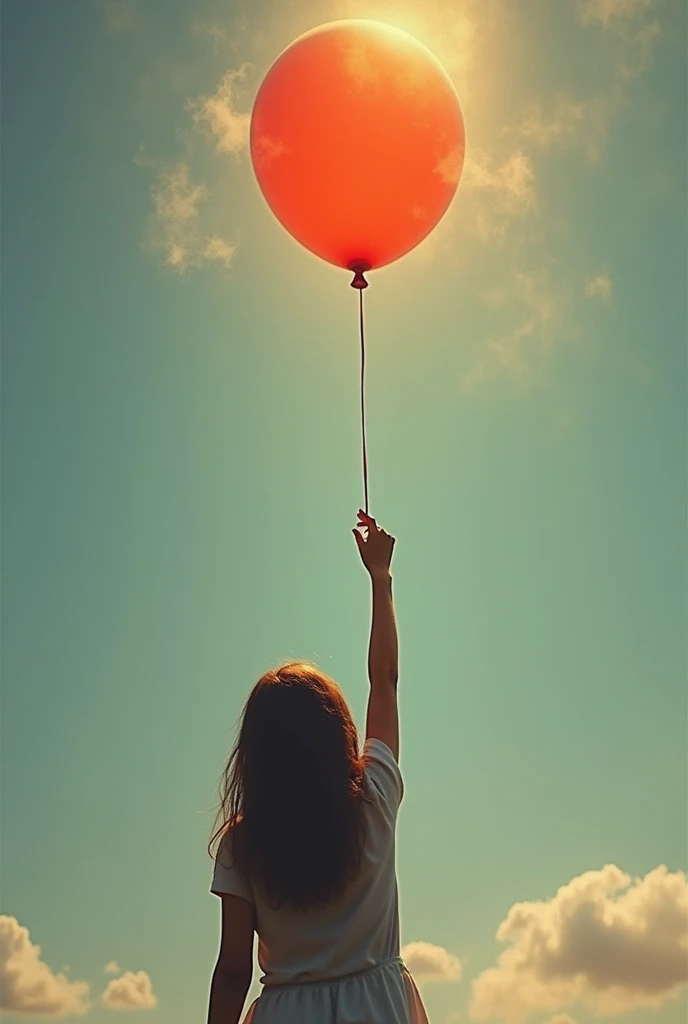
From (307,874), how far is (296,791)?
24 centimetres

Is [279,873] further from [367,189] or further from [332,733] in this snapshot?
[367,189]

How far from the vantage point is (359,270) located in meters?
6.04

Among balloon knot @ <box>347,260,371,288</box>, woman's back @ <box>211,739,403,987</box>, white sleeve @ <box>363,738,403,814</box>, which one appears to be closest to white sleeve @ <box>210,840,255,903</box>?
woman's back @ <box>211,739,403,987</box>

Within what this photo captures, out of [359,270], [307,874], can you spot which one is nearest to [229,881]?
[307,874]

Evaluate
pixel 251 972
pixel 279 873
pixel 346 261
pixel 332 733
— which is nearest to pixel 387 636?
pixel 332 733

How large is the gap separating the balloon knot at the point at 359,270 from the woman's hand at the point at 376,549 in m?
2.41

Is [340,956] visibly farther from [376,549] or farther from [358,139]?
[358,139]

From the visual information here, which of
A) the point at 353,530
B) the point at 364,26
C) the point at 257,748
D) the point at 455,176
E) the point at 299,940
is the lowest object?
the point at 299,940

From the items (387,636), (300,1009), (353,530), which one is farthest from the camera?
(353,530)

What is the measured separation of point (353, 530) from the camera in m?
4.10

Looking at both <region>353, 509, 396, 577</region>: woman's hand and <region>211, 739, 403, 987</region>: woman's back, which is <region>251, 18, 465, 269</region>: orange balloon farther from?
<region>211, 739, 403, 987</region>: woman's back

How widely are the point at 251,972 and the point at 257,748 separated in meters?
0.66

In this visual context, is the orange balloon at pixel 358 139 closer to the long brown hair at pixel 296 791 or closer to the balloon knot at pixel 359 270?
the balloon knot at pixel 359 270

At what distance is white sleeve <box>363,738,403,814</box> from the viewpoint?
10.3 feet
